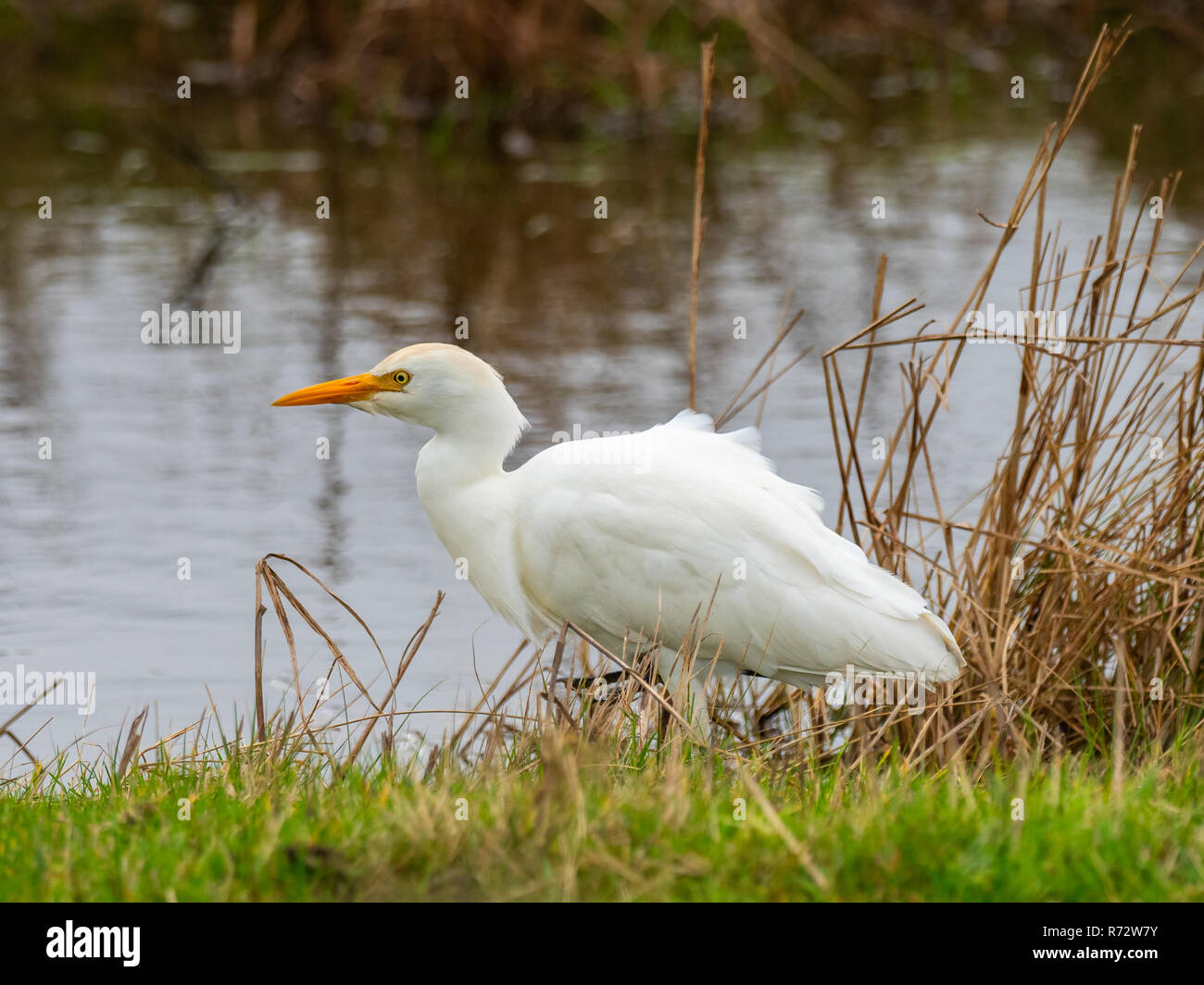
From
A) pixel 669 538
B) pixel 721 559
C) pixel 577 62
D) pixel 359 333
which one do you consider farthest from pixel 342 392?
pixel 577 62

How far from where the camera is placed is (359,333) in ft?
31.0

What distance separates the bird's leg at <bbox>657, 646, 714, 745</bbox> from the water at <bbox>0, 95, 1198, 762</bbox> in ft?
1.69

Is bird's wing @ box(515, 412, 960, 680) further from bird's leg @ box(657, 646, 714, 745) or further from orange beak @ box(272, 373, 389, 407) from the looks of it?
orange beak @ box(272, 373, 389, 407)

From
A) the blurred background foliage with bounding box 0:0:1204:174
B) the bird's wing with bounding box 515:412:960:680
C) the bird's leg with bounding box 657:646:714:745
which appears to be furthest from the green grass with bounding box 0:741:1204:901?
the blurred background foliage with bounding box 0:0:1204:174

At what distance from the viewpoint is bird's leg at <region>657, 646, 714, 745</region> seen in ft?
14.2

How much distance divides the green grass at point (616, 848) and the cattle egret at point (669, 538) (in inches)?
43.2

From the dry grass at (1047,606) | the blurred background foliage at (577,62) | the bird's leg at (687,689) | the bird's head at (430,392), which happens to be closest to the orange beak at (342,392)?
the bird's head at (430,392)

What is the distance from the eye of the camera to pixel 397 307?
9.96 meters

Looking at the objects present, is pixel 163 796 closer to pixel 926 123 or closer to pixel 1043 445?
pixel 1043 445

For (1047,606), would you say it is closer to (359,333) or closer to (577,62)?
(359,333)

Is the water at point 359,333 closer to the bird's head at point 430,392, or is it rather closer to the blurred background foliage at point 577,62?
the blurred background foliage at point 577,62

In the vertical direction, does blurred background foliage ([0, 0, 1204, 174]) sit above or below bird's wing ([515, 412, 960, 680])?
above
